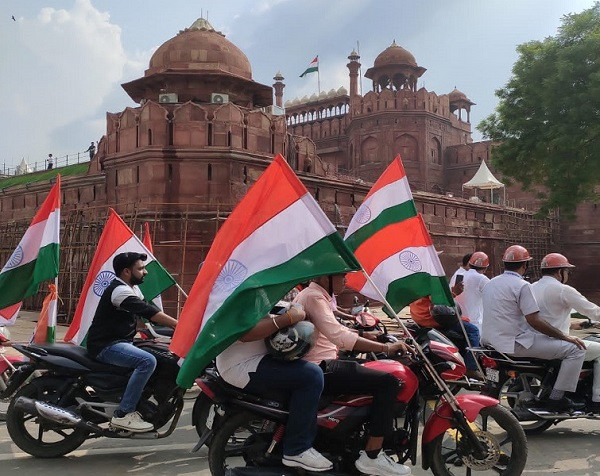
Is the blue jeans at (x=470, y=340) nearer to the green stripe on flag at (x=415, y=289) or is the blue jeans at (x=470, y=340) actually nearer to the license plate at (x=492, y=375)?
the license plate at (x=492, y=375)

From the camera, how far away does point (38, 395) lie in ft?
15.2

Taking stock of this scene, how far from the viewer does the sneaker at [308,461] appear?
3.40 m

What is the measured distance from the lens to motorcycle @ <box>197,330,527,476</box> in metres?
3.58

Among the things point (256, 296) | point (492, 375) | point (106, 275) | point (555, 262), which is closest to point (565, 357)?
point (492, 375)

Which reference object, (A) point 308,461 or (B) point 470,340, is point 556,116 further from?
(A) point 308,461

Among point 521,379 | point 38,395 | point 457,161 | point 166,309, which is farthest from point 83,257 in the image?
point 457,161

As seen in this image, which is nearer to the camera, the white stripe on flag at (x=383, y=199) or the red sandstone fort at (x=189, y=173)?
the white stripe on flag at (x=383, y=199)

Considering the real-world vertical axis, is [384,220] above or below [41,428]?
above

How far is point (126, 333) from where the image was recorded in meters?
4.64

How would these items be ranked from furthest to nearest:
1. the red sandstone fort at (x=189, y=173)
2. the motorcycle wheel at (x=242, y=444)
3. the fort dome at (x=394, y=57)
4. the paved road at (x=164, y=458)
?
the fort dome at (x=394, y=57) < the red sandstone fort at (x=189, y=173) < the paved road at (x=164, y=458) < the motorcycle wheel at (x=242, y=444)

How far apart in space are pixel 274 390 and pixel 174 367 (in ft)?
4.58

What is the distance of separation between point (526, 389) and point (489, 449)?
1.63 meters

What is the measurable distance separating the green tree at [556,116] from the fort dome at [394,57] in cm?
2102

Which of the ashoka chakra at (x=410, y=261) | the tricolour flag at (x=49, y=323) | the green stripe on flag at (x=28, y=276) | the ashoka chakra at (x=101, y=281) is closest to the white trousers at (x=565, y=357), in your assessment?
the ashoka chakra at (x=410, y=261)
